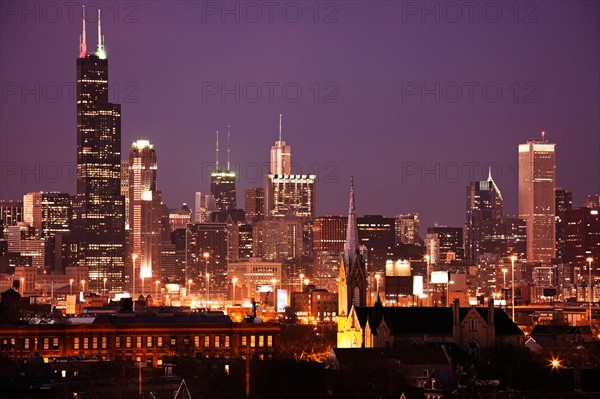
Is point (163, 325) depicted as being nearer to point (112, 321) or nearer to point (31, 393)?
point (112, 321)

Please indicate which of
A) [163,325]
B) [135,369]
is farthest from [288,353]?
[135,369]

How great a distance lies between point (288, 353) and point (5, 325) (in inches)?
880

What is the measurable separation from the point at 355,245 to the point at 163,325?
68.0ft

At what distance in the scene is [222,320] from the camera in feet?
559

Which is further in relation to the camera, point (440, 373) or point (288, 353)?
point (288, 353)

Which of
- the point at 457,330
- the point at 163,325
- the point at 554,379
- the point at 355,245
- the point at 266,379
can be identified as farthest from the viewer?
the point at 355,245

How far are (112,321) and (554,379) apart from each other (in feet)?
203

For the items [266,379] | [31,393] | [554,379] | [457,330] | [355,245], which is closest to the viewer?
[31,393]

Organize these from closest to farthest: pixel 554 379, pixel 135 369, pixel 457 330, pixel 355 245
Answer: pixel 554 379
pixel 135 369
pixel 457 330
pixel 355 245

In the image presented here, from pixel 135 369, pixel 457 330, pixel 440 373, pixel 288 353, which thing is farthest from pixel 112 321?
pixel 440 373

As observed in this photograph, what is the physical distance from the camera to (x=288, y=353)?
15925cm

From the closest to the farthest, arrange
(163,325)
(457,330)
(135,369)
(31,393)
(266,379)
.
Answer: (31,393), (266,379), (135,369), (457,330), (163,325)

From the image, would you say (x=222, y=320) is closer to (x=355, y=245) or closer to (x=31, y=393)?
(x=355, y=245)

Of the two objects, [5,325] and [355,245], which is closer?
[5,325]
